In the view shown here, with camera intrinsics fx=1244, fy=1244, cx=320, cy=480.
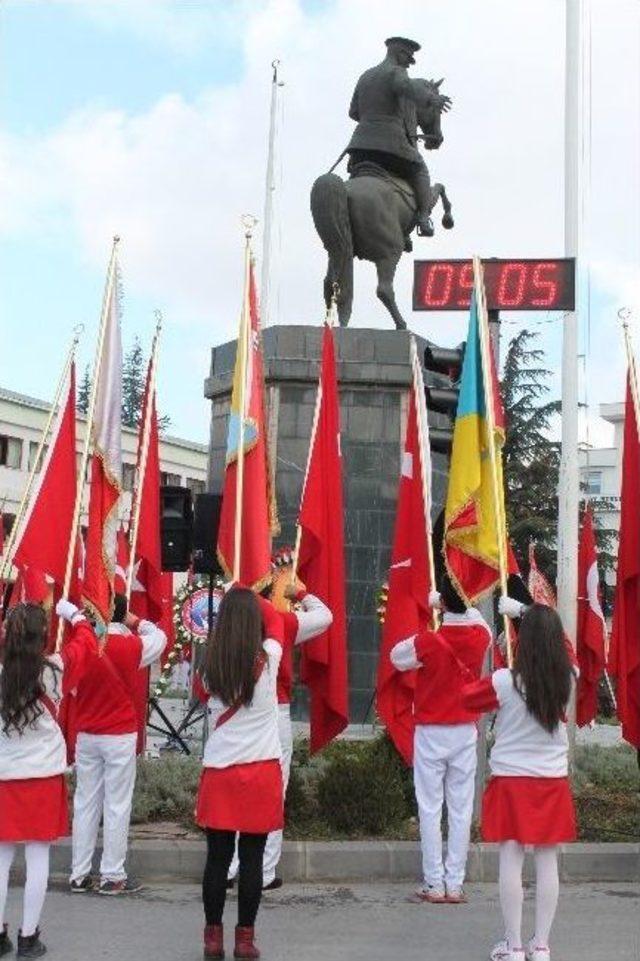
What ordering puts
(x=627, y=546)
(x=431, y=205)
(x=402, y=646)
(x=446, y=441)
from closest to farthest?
(x=402, y=646)
(x=627, y=546)
(x=446, y=441)
(x=431, y=205)

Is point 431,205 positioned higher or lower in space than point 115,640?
higher

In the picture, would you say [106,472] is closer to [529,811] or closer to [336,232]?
[529,811]

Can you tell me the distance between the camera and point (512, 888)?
6.04 meters

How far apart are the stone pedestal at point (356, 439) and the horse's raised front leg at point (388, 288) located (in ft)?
1.70

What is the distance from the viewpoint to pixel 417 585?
354 inches

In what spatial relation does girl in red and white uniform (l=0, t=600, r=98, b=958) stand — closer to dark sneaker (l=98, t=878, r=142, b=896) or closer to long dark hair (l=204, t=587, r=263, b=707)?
long dark hair (l=204, t=587, r=263, b=707)

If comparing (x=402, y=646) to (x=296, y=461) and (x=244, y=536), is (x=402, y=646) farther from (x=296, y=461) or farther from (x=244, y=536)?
(x=296, y=461)

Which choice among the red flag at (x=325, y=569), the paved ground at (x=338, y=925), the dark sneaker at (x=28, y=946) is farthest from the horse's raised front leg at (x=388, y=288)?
the dark sneaker at (x=28, y=946)

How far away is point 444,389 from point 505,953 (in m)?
4.33

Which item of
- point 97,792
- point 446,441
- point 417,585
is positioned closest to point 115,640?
point 97,792

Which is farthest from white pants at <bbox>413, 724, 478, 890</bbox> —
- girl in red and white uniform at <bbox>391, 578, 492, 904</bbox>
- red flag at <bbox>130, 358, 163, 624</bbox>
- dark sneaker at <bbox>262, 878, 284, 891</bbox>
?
red flag at <bbox>130, 358, 163, 624</bbox>

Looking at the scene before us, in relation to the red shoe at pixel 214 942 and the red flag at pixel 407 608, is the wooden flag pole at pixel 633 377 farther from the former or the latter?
the red shoe at pixel 214 942

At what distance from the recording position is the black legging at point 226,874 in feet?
20.2

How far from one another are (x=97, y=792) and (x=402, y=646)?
2146mm
